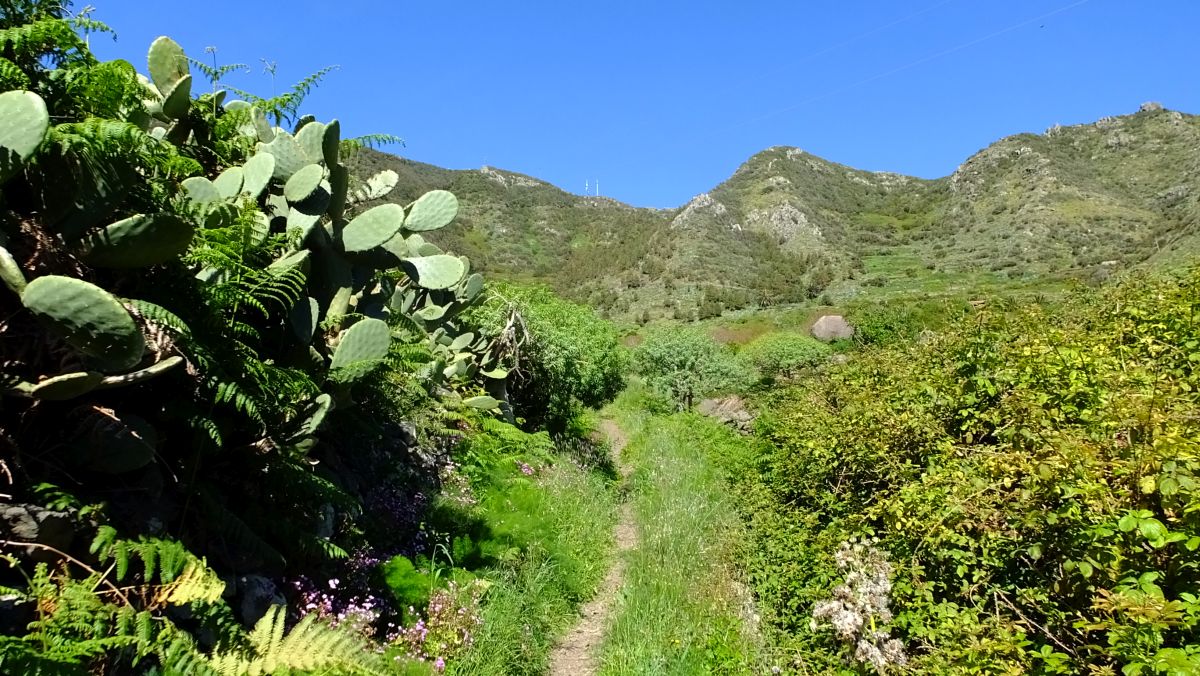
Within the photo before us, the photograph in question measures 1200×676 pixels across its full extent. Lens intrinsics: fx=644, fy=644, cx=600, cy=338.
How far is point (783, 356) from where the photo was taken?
59.1ft

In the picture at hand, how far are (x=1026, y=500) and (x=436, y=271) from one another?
4.85 metres

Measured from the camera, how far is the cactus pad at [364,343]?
394 centimetres

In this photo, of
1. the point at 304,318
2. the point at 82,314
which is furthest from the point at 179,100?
the point at 82,314

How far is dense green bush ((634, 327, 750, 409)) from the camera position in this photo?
18297 millimetres

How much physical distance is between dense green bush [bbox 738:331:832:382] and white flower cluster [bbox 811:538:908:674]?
1202cm

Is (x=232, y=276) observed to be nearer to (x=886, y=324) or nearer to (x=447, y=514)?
(x=447, y=514)

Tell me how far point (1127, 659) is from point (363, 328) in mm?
3893

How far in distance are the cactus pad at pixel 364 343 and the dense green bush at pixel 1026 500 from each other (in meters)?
3.29

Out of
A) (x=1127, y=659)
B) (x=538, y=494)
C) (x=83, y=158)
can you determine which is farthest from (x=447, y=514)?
(x=1127, y=659)

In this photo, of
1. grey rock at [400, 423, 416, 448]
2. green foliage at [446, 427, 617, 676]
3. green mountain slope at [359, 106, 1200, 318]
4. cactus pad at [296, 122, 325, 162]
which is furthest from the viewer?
green mountain slope at [359, 106, 1200, 318]

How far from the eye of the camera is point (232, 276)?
123 inches

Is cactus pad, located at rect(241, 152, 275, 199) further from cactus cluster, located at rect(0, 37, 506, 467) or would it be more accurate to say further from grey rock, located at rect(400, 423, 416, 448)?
grey rock, located at rect(400, 423, 416, 448)

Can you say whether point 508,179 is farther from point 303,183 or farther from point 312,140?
point 303,183

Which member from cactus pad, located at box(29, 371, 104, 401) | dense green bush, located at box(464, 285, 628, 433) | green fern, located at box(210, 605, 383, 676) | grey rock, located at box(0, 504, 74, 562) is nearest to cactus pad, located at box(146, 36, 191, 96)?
cactus pad, located at box(29, 371, 104, 401)
